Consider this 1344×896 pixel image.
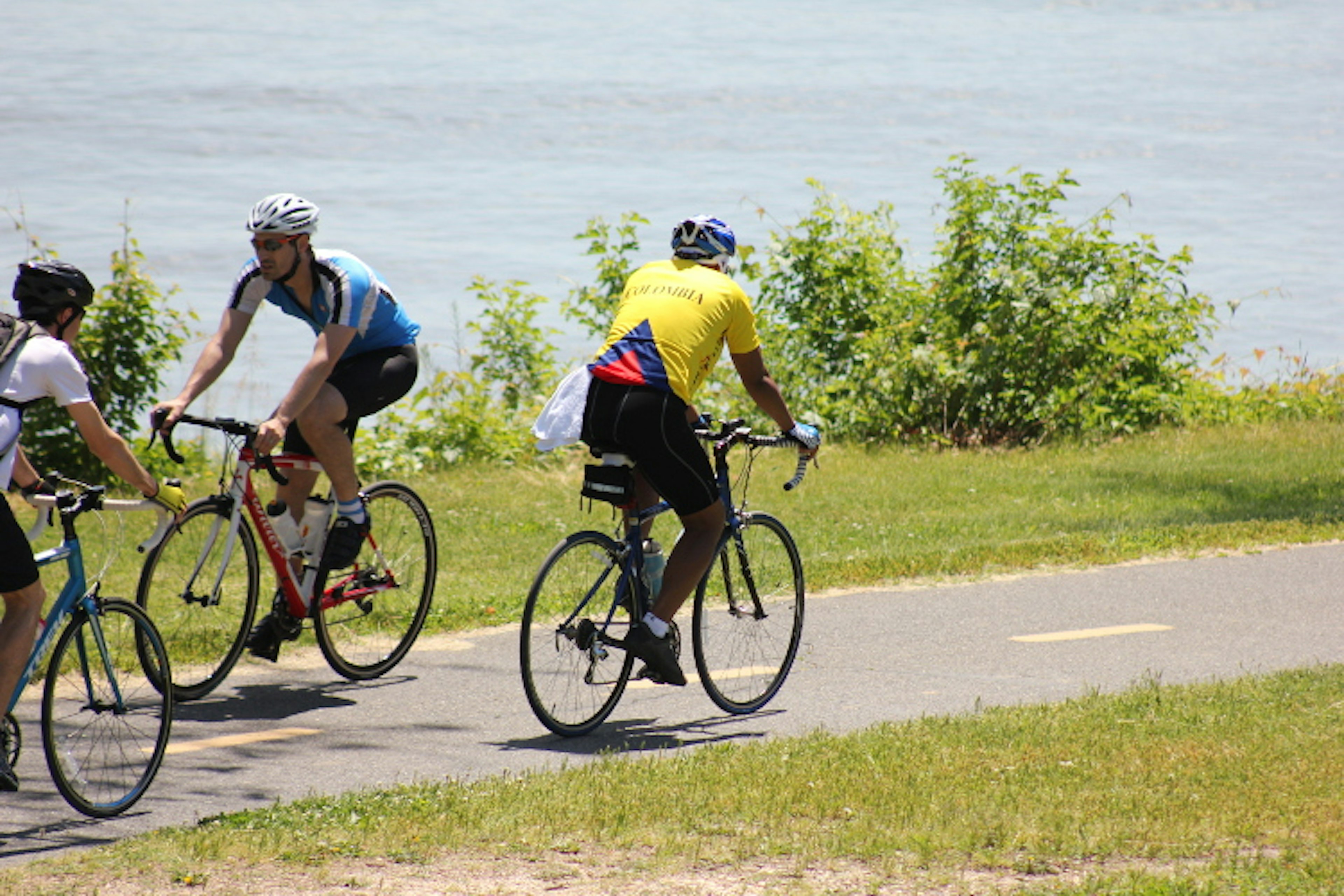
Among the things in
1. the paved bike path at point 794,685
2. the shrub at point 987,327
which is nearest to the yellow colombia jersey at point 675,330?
the paved bike path at point 794,685

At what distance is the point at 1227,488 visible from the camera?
12.3 metres

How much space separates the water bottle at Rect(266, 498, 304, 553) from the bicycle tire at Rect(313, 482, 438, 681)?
0.24 meters

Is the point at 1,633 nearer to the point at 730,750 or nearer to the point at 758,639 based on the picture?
the point at 730,750

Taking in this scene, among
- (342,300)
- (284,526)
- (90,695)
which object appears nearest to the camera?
(90,695)

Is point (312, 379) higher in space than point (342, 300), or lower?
lower

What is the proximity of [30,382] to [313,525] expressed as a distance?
220 cm

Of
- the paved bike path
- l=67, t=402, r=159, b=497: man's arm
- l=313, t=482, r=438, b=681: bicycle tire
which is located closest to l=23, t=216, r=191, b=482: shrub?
l=313, t=482, r=438, b=681: bicycle tire

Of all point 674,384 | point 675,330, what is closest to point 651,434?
point 674,384

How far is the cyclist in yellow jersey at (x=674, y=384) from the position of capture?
20.9 feet

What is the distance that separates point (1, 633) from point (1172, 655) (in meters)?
5.05

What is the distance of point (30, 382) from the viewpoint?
5121 mm

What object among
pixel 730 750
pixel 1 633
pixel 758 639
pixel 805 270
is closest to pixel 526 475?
pixel 805 270

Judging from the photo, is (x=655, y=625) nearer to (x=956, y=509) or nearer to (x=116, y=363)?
(x=956, y=509)

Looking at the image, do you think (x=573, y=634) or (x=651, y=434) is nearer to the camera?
(x=651, y=434)
